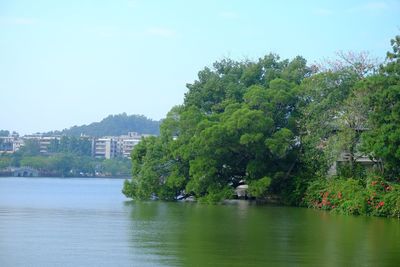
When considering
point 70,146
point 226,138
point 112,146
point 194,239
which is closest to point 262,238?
point 194,239

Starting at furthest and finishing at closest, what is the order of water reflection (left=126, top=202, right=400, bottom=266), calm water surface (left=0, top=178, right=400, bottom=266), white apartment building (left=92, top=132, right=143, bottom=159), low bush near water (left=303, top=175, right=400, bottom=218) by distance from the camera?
white apartment building (left=92, top=132, right=143, bottom=159) → low bush near water (left=303, top=175, right=400, bottom=218) → water reflection (left=126, top=202, right=400, bottom=266) → calm water surface (left=0, top=178, right=400, bottom=266)

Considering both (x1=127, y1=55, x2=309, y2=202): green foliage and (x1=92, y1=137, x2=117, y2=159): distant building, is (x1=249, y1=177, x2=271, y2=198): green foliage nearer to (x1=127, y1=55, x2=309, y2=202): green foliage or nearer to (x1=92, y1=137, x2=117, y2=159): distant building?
(x1=127, y1=55, x2=309, y2=202): green foliage

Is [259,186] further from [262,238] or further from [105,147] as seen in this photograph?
[105,147]

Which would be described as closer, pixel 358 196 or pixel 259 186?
pixel 358 196

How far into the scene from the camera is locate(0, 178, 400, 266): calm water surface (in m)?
18.0

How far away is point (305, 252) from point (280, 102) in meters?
22.5

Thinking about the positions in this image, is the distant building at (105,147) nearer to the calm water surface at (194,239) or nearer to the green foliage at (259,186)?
the green foliage at (259,186)

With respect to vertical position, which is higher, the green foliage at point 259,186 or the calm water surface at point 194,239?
the green foliage at point 259,186

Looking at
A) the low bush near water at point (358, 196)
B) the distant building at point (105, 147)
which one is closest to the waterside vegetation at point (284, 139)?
the low bush near water at point (358, 196)

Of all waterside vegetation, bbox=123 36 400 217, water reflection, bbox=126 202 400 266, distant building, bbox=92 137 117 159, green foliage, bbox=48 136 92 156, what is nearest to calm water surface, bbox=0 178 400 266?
water reflection, bbox=126 202 400 266

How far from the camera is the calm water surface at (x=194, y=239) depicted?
18.0 metres

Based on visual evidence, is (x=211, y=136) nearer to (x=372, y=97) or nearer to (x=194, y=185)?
(x=194, y=185)

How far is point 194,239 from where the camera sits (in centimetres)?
2227

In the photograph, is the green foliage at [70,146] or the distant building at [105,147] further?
the distant building at [105,147]
